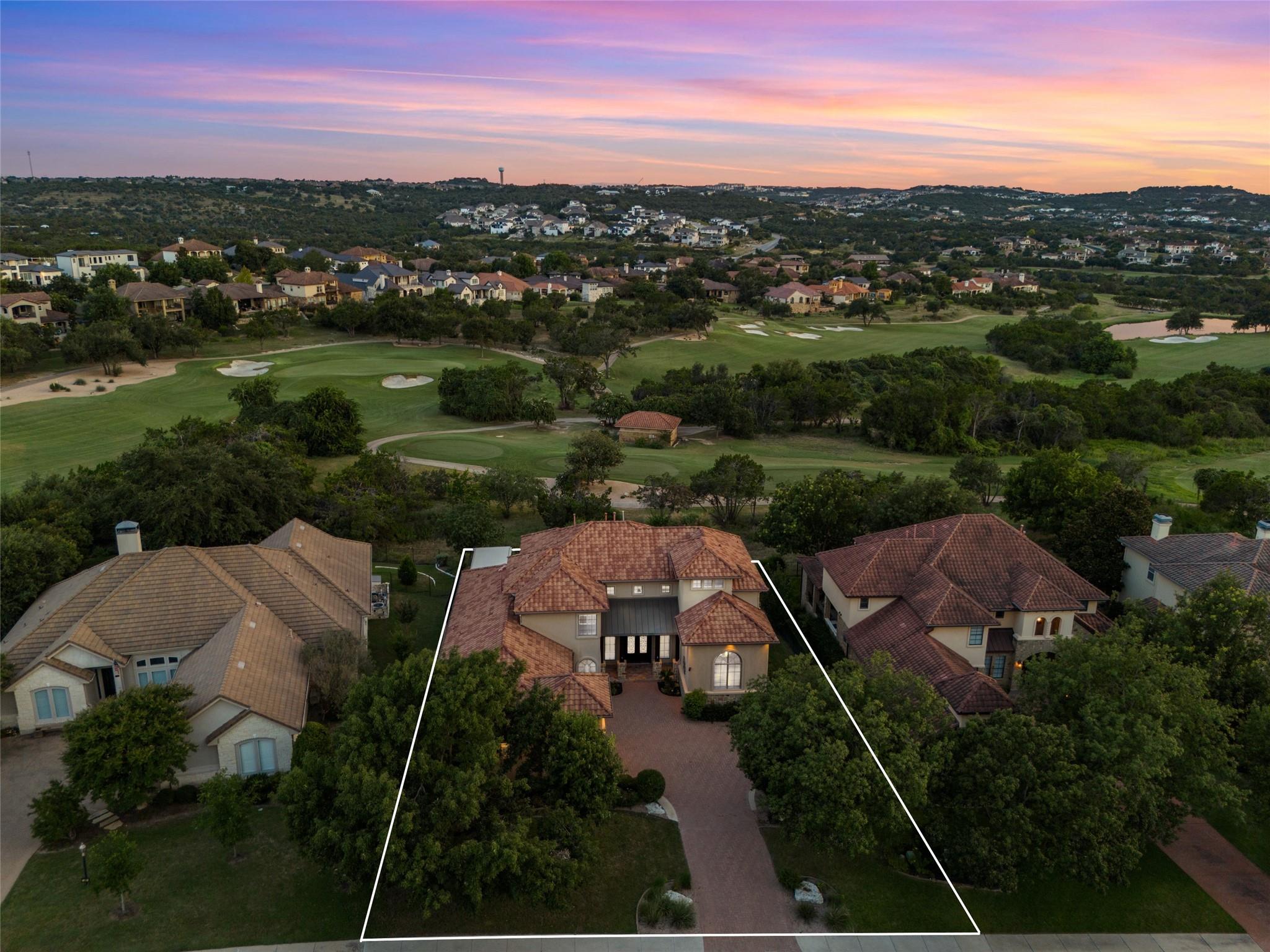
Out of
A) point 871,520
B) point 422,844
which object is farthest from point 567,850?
point 871,520

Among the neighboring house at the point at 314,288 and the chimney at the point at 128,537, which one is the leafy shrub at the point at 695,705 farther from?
the neighboring house at the point at 314,288

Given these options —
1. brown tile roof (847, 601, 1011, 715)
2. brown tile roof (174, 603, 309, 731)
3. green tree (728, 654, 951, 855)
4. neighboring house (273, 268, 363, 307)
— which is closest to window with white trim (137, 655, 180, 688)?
brown tile roof (174, 603, 309, 731)

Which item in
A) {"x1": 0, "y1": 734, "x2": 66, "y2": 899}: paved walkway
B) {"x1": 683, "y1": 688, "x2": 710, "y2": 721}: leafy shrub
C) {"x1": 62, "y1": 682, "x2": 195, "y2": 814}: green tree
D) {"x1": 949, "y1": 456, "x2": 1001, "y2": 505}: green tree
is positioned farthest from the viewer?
{"x1": 949, "y1": 456, "x2": 1001, "y2": 505}: green tree

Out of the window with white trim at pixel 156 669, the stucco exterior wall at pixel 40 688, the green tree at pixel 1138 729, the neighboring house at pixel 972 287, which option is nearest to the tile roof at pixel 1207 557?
the green tree at pixel 1138 729

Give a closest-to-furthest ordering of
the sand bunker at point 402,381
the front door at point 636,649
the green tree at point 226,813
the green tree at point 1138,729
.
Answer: the green tree at point 1138,729 → the green tree at point 226,813 → the front door at point 636,649 → the sand bunker at point 402,381

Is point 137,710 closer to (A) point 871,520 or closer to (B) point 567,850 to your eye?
(B) point 567,850

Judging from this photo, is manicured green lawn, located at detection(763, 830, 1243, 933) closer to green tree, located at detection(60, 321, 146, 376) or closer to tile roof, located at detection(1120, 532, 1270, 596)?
tile roof, located at detection(1120, 532, 1270, 596)
